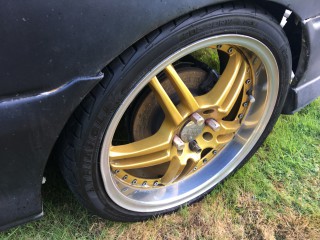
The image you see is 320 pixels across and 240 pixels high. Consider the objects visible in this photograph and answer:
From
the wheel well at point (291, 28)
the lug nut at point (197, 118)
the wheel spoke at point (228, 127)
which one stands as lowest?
the wheel spoke at point (228, 127)

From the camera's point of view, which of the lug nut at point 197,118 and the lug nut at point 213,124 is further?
the lug nut at point 213,124

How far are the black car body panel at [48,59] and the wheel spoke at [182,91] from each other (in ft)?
1.05

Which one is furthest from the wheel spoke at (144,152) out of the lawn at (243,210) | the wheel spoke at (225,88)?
the lawn at (243,210)

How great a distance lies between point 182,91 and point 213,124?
0.93ft

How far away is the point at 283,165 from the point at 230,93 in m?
0.68

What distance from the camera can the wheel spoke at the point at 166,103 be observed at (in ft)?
5.16

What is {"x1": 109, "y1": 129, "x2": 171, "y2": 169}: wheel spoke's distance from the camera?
1.73 metres

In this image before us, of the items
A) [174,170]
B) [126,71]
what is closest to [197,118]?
[174,170]

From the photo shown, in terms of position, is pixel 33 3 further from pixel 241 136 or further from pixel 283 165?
pixel 283 165

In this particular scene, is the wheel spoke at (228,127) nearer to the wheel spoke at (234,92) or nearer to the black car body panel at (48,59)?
the wheel spoke at (234,92)

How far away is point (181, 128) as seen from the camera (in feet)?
5.85

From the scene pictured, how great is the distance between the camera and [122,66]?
131 centimetres

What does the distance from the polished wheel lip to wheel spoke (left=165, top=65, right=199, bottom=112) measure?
15cm

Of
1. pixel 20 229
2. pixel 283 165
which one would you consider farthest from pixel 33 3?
pixel 283 165
